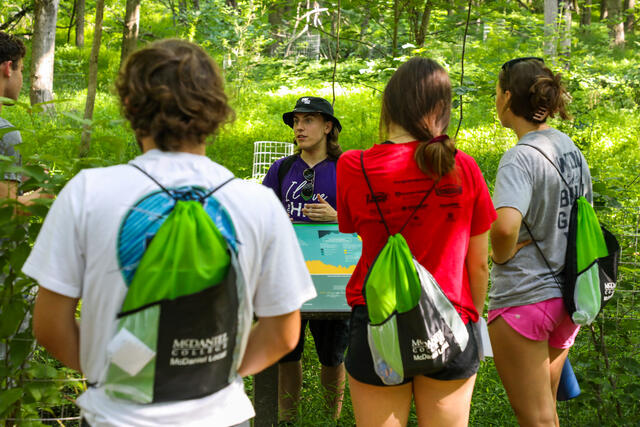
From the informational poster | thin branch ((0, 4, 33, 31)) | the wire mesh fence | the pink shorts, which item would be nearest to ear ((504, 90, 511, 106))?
the pink shorts

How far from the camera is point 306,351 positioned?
4.54 m

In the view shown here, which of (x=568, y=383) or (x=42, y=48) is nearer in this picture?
(x=568, y=383)

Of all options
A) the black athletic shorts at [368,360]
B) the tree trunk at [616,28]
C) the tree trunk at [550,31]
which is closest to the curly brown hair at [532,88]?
the black athletic shorts at [368,360]

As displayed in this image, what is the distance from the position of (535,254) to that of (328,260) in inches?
34.3

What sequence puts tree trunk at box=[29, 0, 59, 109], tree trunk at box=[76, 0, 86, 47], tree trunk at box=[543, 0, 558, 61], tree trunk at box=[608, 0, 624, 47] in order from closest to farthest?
1. tree trunk at box=[543, 0, 558, 61]
2. tree trunk at box=[29, 0, 59, 109]
3. tree trunk at box=[76, 0, 86, 47]
4. tree trunk at box=[608, 0, 624, 47]

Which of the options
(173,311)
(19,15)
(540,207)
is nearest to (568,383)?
(540,207)

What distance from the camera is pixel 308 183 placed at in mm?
3693

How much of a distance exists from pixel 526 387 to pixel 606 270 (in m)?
0.54

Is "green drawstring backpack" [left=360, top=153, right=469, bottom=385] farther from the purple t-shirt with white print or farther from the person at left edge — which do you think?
the purple t-shirt with white print

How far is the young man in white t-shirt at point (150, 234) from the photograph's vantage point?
4.45 feet

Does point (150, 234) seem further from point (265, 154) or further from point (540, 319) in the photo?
point (265, 154)

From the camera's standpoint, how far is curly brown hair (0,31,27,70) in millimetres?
2865

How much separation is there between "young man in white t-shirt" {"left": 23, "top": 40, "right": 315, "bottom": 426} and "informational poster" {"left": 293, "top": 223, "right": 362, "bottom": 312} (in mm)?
1077

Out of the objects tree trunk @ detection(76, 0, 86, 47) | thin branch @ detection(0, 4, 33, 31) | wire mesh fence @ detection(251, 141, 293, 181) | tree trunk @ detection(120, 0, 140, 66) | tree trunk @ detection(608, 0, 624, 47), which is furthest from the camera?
tree trunk @ detection(608, 0, 624, 47)
